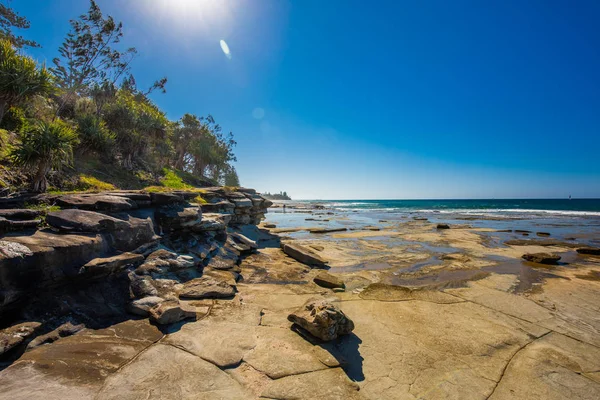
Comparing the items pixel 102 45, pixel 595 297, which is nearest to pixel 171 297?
pixel 595 297

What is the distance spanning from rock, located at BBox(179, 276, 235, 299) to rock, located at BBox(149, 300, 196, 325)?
40.5 inches

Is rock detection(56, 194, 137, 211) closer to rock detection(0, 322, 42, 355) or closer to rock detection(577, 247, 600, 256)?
rock detection(0, 322, 42, 355)

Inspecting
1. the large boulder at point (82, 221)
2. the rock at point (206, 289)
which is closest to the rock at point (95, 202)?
the large boulder at point (82, 221)

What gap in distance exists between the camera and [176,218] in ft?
28.5

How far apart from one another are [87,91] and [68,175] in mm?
14222

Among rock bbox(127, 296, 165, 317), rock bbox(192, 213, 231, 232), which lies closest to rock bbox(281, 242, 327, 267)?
rock bbox(192, 213, 231, 232)

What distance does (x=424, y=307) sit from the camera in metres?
6.61

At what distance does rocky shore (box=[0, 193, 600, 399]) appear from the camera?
3432mm

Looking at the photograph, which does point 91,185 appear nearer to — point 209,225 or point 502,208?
point 209,225

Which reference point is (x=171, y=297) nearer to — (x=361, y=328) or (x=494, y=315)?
(x=361, y=328)

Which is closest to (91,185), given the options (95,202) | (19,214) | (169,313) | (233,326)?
(95,202)

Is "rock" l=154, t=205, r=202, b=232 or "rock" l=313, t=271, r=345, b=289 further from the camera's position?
"rock" l=154, t=205, r=202, b=232

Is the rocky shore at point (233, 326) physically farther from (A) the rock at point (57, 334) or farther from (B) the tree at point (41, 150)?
(B) the tree at point (41, 150)

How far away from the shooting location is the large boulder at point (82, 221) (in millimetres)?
5463
